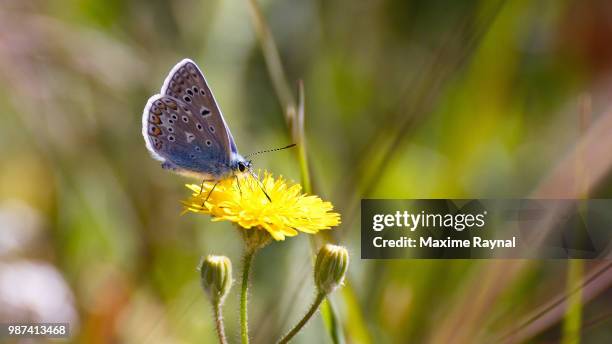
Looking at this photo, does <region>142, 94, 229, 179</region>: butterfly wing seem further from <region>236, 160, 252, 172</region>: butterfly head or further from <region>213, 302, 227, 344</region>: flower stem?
<region>213, 302, 227, 344</region>: flower stem

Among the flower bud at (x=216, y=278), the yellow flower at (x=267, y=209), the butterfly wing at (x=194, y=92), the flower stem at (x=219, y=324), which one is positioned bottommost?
the flower stem at (x=219, y=324)

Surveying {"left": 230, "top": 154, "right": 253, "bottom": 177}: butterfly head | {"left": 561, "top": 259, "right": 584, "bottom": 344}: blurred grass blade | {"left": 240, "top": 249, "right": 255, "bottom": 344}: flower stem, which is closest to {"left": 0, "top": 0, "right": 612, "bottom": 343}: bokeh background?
{"left": 561, "top": 259, "right": 584, "bottom": 344}: blurred grass blade

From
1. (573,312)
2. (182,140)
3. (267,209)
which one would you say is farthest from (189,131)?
(573,312)

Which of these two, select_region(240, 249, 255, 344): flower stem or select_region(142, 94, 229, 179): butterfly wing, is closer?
select_region(240, 249, 255, 344): flower stem

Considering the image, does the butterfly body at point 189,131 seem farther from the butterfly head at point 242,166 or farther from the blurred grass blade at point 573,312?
the blurred grass blade at point 573,312

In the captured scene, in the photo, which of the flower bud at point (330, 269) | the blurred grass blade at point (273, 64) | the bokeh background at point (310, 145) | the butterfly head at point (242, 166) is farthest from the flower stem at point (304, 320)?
the blurred grass blade at point (273, 64)
